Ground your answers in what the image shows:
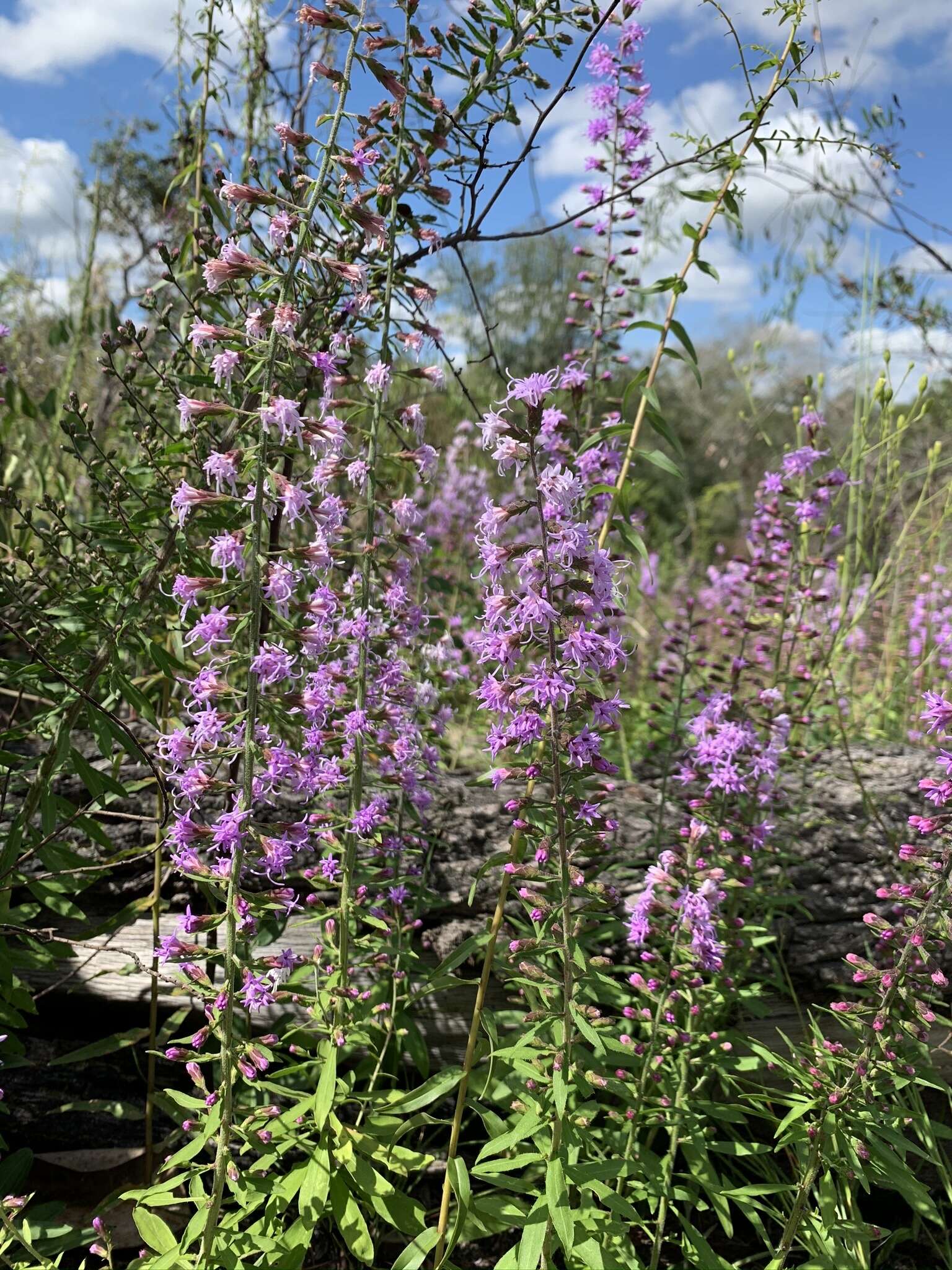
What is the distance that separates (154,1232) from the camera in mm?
1803

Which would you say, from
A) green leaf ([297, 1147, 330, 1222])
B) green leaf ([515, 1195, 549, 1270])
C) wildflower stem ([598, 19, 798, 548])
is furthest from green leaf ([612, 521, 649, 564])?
green leaf ([297, 1147, 330, 1222])

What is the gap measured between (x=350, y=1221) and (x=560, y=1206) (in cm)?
46

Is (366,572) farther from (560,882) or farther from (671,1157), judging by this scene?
(671,1157)

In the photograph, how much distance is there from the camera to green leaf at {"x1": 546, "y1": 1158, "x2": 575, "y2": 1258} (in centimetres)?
159

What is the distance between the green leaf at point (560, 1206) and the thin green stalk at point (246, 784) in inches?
23.9

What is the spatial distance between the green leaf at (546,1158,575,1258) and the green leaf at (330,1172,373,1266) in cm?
42

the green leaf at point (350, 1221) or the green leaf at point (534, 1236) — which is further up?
the green leaf at point (534, 1236)

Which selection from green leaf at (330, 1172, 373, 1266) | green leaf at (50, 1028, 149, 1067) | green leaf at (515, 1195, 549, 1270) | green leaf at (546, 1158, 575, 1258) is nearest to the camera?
green leaf at (546, 1158, 575, 1258)

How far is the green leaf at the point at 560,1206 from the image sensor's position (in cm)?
159

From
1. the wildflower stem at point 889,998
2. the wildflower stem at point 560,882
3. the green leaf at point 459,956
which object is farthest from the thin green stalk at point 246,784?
the wildflower stem at point 889,998

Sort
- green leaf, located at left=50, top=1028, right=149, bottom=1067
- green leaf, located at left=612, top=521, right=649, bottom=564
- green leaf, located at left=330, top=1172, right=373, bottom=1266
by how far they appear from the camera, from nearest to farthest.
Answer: green leaf, located at left=330, top=1172, right=373, bottom=1266 < green leaf, located at left=612, top=521, right=649, bottom=564 < green leaf, located at left=50, top=1028, right=149, bottom=1067

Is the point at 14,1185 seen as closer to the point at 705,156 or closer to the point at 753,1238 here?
the point at 753,1238

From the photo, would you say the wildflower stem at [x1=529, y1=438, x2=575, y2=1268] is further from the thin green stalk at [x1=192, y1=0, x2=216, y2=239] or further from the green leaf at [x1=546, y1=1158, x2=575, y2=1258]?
the thin green stalk at [x1=192, y1=0, x2=216, y2=239]

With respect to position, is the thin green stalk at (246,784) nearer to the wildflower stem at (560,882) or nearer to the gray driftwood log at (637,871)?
the wildflower stem at (560,882)
